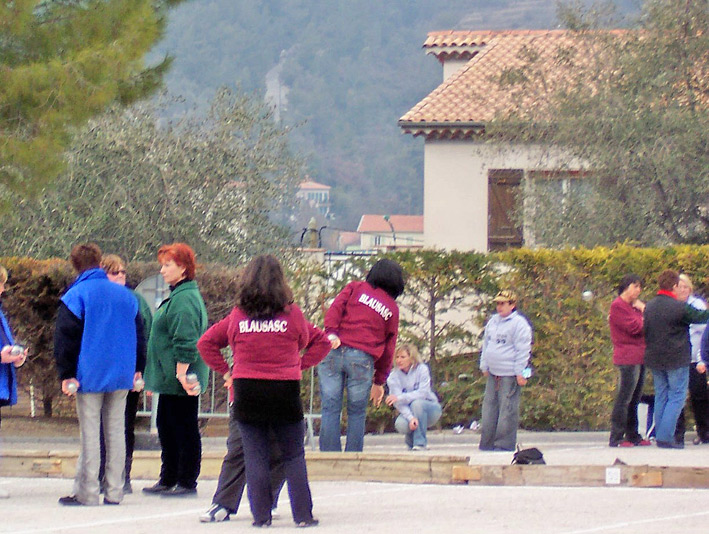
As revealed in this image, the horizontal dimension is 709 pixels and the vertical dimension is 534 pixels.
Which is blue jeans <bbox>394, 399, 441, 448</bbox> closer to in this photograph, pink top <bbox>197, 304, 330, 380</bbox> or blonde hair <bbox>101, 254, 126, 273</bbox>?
blonde hair <bbox>101, 254, 126, 273</bbox>

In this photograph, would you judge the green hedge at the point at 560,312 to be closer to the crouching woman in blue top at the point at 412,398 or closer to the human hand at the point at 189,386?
the crouching woman in blue top at the point at 412,398

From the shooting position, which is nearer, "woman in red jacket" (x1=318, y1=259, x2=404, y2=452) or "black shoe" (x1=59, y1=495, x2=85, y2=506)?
"black shoe" (x1=59, y1=495, x2=85, y2=506)

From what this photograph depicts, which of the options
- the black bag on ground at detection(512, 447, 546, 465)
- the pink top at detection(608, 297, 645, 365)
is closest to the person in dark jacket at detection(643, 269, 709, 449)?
the pink top at detection(608, 297, 645, 365)

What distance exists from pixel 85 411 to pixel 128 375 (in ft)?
1.24

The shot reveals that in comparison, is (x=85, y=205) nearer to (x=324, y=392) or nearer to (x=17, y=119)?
(x=17, y=119)

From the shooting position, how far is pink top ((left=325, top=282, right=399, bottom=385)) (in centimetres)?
983

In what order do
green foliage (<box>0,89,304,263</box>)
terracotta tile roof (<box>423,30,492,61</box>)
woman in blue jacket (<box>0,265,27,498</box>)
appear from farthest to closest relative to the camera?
1. terracotta tile roof (<box>423,30,492,61</box>)
2. green foliage (<box>0,89,304,263</box>)
3. woman in blue jacket (<box>0,265,27,498</box>)

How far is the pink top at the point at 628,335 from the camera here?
1233 centimetres

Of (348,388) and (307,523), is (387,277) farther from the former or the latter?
(307,523)

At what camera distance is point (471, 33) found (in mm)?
32000

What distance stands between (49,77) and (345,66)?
136540 mm

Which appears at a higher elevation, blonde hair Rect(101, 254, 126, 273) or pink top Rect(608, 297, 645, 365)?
blonde hair Rect(101, 254, 126, 273)

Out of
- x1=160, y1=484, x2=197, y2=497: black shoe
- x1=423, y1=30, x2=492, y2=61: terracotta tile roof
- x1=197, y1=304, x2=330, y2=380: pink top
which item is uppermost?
x1=423, y1=30, x2=492, y2=61: terracotta tile roof

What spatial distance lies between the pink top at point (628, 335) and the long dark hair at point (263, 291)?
6.13 m
